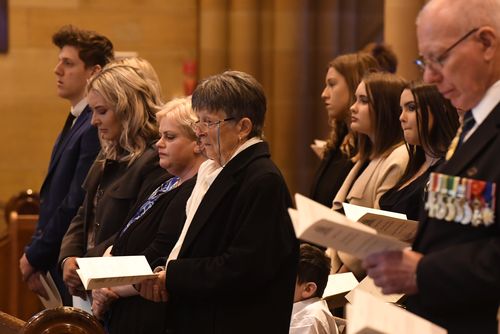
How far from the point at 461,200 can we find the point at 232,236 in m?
1.19

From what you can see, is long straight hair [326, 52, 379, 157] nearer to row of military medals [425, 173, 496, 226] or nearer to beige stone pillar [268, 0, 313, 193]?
row of military medals [425, 173, 496, 226]

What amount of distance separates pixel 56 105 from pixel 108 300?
673cm

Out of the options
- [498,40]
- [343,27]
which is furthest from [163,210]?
[343,27]

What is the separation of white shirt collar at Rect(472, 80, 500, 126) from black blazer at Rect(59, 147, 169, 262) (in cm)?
218

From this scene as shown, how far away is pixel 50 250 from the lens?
5930 millimetres

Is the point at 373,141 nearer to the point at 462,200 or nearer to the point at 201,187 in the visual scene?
the point at 201,187

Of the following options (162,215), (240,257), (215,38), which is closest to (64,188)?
(162,215)

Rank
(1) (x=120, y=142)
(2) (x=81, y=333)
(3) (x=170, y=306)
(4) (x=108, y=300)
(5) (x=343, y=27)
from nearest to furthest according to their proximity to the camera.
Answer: (2) (x=81, y=333) → (3) (x=170, y=306) → (4) (x=108, y=300) → (1) (x=120, y=142) → (5) (x=343, y=27)

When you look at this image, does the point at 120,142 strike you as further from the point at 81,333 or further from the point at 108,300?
the point at 81,333

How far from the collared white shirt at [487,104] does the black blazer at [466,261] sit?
0.06 ft

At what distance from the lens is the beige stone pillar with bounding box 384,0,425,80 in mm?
7918

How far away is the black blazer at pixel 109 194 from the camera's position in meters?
5.12

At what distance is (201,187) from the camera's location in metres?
4.14

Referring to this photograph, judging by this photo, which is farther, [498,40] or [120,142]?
[120,142]
